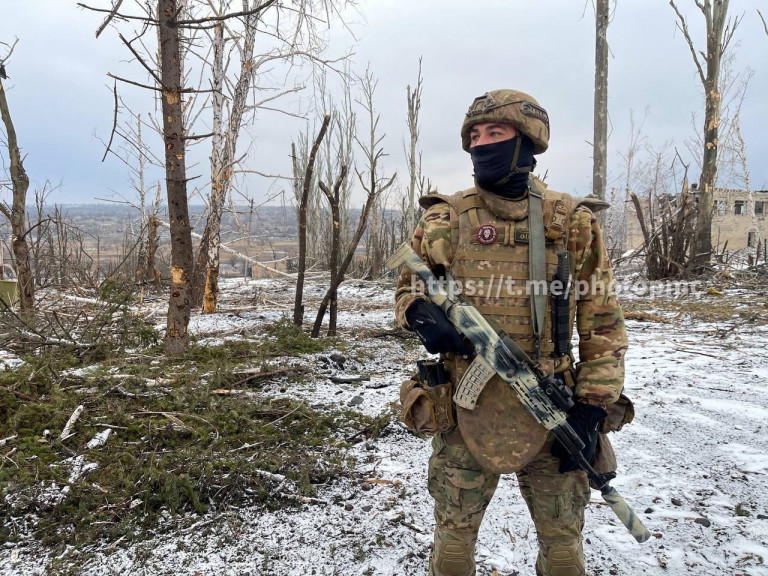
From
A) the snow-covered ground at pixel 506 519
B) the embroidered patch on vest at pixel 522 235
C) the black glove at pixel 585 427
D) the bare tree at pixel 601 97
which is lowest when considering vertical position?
the snow-covered ground at pixel 506 519

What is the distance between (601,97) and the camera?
8023 mm

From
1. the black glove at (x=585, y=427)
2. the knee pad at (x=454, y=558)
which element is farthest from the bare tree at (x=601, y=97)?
the knee pad at (x=454, y=558)

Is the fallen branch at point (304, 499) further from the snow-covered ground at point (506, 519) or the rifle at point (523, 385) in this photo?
the rifle at point (523, 385)

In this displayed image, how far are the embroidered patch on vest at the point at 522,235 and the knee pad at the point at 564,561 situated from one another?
973 millimetres

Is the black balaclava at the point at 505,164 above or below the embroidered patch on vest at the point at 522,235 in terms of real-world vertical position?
above

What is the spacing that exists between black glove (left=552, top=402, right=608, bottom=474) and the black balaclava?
0.71m

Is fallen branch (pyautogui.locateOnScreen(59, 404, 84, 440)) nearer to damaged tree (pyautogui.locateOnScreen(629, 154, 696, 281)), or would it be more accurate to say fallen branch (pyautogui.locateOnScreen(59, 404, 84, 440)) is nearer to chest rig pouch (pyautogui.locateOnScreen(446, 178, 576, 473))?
chest rig pouch (pyautogui.locateOnScreen(446, 178, 576, 473))

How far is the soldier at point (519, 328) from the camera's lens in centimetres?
139

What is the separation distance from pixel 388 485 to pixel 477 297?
1.46 m

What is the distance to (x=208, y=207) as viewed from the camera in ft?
22.6

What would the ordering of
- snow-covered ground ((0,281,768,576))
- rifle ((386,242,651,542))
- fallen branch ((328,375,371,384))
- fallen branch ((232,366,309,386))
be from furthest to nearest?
fallen branch ((328,375,371,384))
fallen branch ((232,366,309,386))
snow-covered ground ((0,281,768,576))
rifle ((386,242,651,542))

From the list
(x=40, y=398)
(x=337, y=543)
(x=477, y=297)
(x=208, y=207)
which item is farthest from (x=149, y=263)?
(x=477, y=297)

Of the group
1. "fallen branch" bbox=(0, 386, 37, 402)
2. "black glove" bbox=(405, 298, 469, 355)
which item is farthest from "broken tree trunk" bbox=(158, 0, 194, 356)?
"black glove" bbox=(405, 298, 469, 355)

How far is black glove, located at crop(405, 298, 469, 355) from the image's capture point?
1.43 metres
